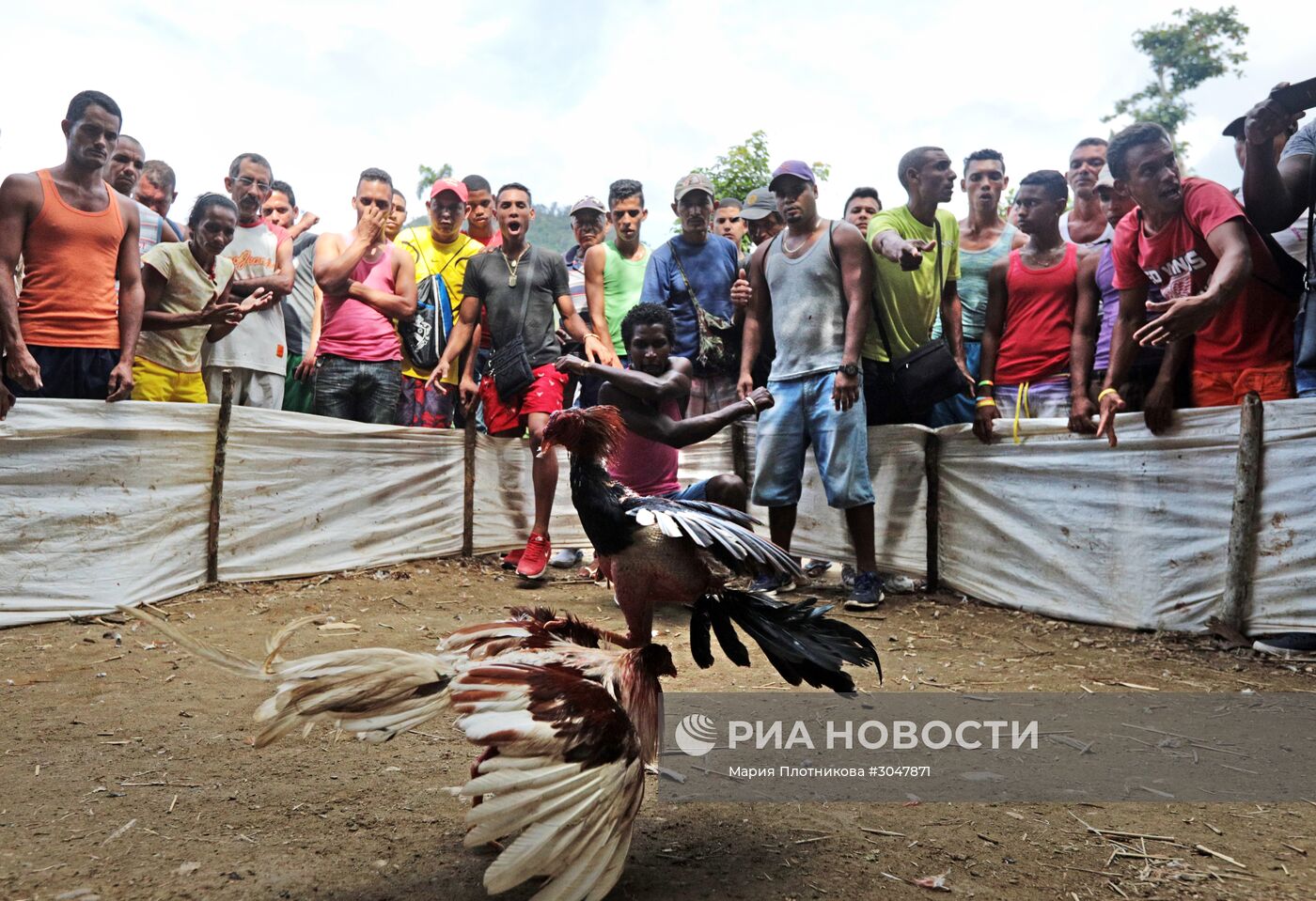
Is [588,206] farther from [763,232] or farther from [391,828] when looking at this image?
[391,828]

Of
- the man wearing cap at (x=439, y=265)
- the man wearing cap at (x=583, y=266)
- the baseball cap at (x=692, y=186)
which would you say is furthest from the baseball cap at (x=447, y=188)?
the baseball cap at (x=692, y=186)

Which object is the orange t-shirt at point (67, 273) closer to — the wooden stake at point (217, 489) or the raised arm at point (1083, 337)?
the wooden stake at point (217, 489)

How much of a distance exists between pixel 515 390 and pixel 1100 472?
10.8 ft

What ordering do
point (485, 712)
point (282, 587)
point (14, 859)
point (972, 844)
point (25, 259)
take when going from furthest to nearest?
point (282, 587) < point (25, 259) < point (972, 844) < point (14, 859) < point (485, 712)

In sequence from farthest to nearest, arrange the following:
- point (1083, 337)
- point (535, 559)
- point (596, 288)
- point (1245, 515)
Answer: point (596, 288) → point (535, 559) → point (1083, 337) → point (1245, 515)

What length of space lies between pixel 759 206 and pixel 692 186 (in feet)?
1.97

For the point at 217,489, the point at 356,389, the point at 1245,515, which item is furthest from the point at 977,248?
the point at 217,489

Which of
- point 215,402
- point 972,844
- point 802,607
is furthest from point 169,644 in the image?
point 972,844

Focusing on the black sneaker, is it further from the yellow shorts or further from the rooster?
the yellow shorts

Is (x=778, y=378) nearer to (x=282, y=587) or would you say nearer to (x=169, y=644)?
(x=282, y=587)

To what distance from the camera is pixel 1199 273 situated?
→ 3.96 meters

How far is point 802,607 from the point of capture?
230 cm

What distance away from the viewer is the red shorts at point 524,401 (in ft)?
19.0

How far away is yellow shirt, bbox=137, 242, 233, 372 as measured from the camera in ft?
16.1
